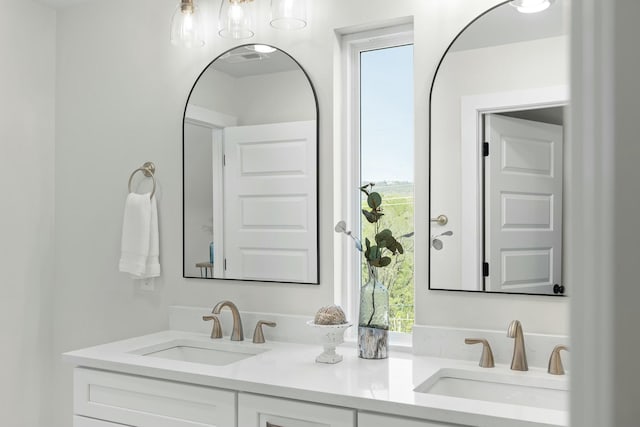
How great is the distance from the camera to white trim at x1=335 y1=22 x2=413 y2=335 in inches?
91.3

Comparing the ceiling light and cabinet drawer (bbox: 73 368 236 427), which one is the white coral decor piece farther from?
the ceiling light

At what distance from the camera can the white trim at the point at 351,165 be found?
2.32 m

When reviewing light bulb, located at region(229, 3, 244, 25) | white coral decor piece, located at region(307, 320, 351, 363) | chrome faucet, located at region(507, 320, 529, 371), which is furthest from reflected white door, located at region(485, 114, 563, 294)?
light bulb, located at region(229, 3, 244, 25)

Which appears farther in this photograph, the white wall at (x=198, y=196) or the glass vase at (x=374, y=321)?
the white wall at (x=198, y=196)

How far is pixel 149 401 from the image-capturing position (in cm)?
191

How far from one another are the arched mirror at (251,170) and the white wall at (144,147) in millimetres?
53

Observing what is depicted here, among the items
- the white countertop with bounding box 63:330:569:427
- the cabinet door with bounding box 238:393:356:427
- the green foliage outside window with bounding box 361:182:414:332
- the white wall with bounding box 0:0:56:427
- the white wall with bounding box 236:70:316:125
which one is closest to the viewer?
the white countertop with bounding box 63:330:569:427

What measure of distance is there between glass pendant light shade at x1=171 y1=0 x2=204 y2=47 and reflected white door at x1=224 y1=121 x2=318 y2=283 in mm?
404

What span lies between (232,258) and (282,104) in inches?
27.5

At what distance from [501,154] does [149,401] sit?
1.45 m

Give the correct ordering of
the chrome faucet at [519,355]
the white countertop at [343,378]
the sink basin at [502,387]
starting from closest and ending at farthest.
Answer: the white countertop at [343,378], the sink basin at [502,387], the chrome faucet at [519,355]

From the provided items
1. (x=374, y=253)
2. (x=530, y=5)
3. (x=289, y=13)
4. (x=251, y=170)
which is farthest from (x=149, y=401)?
(x=530, y=5)

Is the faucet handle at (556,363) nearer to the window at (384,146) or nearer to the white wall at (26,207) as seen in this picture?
the window at (384,146)

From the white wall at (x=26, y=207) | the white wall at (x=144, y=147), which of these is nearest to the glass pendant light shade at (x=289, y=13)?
the white wall at (x=144, y=147)
